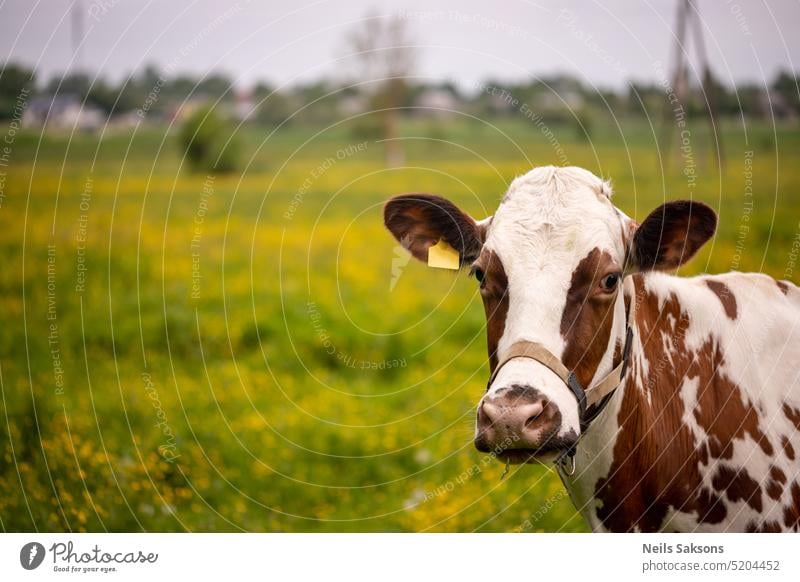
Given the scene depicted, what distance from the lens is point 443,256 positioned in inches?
153

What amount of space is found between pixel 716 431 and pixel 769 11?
10.4ft

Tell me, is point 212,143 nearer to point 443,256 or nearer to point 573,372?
point 443,256

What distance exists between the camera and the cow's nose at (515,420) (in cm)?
288

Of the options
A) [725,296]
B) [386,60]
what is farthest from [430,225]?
[386,60]

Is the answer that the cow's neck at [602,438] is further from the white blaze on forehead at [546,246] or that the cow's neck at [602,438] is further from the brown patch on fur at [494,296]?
the brown patch on fur at [494,296]

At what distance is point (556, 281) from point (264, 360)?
5.86 m

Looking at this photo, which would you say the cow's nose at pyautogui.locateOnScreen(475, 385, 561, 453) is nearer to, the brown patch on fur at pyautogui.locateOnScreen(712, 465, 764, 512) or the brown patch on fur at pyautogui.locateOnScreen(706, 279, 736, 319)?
the brown patch on fur at pyautogui.locateOnScreen(712, 465, 764, 512)

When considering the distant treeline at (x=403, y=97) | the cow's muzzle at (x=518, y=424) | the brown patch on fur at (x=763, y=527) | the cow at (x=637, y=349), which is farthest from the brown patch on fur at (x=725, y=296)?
the distant treeline at (x=403, y=97)

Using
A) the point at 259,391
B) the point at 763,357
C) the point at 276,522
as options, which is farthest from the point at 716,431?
the point at 259,391

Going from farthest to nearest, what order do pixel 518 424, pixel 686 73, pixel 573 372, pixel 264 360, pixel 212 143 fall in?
pixel 212 143 → pixel 686 73 → pixel 264 360 → pixel 573 372 → pixel 518 424

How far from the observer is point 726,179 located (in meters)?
10.8

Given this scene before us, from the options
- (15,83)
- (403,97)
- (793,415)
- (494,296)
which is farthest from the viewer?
(403,97)

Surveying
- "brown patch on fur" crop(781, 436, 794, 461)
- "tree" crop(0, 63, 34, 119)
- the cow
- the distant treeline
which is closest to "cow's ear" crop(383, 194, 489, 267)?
the cow
